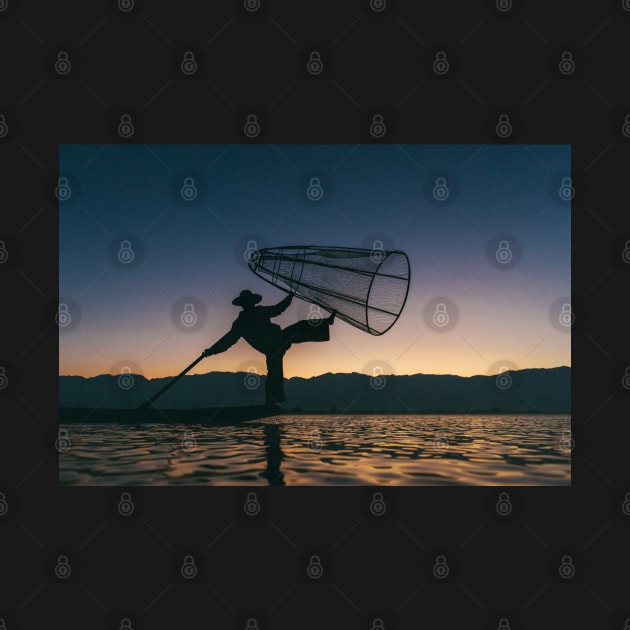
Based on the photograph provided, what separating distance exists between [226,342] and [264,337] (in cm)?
94

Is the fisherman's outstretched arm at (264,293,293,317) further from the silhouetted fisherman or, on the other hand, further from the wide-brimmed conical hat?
the wide-brimmed conical hat

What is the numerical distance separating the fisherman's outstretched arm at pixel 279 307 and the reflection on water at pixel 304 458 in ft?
8.92

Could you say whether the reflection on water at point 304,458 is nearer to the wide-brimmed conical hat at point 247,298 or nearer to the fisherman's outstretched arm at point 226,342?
the fisherman's outstretched arm at point 226,342

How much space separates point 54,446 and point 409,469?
4.95m

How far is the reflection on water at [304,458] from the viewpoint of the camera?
265 inches

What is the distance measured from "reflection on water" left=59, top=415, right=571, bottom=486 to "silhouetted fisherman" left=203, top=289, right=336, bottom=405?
1.26 m

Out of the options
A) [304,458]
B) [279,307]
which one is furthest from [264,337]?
[304,458]

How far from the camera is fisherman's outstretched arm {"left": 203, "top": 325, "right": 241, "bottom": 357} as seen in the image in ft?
40.4

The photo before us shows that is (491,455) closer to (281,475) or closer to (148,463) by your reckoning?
(281,475)

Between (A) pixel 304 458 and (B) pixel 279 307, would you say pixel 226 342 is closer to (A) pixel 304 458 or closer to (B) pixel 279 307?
(B) pixel 279 307

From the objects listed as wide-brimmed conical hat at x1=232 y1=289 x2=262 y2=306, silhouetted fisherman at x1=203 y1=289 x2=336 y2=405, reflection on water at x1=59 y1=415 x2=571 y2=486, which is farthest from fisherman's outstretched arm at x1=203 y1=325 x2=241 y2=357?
reflection on water at x1=59 y1=415 x2=571 y2=486

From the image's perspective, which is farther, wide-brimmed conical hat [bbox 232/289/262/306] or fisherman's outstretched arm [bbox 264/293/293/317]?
wide-brimmed conical hat [bbox 232/289/262/306]

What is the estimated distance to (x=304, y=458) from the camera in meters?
7.77

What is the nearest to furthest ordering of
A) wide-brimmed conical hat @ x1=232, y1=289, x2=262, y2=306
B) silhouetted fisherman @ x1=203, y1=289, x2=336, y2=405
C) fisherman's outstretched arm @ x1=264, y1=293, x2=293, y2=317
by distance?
fisherman's outstretched arm @ x1=264, y1=293, x2=293, y2=317, silhouetted fisherman @ x1=203, y1=289, x2=336, y2=405, wide-brimmed conical hat @ x1=232, y1=289, x2=262, y2=306
